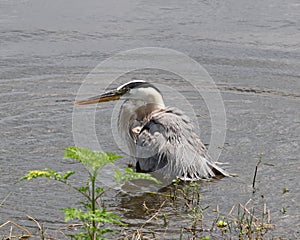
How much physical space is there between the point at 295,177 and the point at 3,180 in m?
3.16

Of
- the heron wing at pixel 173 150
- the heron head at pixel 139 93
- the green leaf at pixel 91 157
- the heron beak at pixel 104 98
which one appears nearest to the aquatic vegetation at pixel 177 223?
the heron wing at pixel 173 150

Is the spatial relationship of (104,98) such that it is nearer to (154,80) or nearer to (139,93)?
(139,93)

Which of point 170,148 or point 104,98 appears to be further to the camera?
point 104,98

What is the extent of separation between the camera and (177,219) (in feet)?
21.4

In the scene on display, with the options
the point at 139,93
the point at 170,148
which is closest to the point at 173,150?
the point at 170,148

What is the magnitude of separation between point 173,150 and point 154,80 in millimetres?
2756

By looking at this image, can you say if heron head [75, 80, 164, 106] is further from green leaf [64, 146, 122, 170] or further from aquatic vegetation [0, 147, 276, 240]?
green leaf [64, 146, 122, 170]

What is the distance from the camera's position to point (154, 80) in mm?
10391

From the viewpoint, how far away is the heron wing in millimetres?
7742

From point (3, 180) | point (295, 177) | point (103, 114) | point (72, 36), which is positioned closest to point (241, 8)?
point (72, 36)

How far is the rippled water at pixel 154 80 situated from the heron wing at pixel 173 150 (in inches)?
10.8

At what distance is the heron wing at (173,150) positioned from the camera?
774 centimetres

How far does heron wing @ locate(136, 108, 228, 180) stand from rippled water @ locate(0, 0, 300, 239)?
10.8 inches

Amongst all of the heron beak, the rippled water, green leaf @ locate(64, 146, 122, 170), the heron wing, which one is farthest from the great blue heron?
green leaf @ locate(64, 146, 122, 170)
